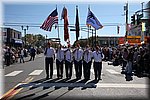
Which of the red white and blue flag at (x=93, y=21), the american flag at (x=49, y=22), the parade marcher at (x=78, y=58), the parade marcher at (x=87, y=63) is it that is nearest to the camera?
the parade marcher at (x=87, y=63)

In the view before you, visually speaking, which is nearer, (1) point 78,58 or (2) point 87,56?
(2) point 87,56

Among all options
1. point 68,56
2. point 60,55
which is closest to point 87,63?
point 68,56

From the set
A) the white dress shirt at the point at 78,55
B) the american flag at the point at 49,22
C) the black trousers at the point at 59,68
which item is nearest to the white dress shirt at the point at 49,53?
the black trousers at the point at 59,68

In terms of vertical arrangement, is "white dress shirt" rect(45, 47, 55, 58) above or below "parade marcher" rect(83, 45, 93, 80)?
above

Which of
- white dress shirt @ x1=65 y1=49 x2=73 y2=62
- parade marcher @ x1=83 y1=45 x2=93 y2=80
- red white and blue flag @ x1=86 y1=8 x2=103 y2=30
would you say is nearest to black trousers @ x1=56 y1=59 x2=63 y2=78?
white dress shirt @ x1=65 y1=49 x2=73 y2=62

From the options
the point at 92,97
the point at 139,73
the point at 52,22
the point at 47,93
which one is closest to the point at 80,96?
the point at 92,97

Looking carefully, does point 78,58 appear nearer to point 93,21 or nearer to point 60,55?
point 60,55

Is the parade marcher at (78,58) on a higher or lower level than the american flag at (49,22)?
lower

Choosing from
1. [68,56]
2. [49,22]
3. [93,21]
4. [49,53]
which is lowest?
A: [68,56]

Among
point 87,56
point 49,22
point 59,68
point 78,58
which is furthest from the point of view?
point 49,22

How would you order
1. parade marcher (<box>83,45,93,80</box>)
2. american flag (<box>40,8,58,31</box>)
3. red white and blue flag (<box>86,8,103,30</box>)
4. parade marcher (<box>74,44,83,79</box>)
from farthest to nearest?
1. red white and blue flag (<box>86,8,103,30</box>)
2. american flag (<box>40,8,58,31</box>)
3. parade marcher (<box>74,44,83,79</box>)
4. parade marcher (<box>83,45,93,80</box>)

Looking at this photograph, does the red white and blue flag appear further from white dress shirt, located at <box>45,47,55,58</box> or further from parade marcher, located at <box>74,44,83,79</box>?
white dress shirt, located at <box>45,47,55,58</box>

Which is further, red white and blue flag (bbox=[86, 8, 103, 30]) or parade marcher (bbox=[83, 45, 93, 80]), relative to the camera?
red white and blue flag (bbox=[86, 8, 103, 30])

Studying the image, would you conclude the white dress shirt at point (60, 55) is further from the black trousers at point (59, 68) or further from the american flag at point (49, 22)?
the american flag at point (49, 22)
